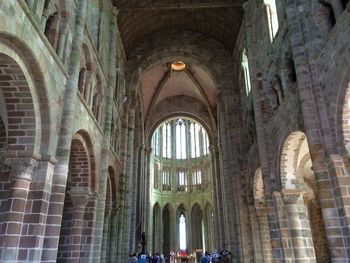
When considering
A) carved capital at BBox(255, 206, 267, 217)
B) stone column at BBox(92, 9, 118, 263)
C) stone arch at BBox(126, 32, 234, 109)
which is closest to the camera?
stone column at BBox(92, 9, 118, 263)

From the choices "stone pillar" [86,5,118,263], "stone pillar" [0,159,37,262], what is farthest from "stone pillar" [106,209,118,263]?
"stone pillar" [0,159,37,262]

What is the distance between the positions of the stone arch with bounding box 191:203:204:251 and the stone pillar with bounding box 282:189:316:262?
3033cm

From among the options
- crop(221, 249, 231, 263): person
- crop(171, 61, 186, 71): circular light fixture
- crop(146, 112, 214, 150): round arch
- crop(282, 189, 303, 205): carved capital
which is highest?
crop(171, 61, 186, 71): circular light fixture

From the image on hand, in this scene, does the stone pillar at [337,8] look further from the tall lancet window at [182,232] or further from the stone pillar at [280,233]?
the tall lancet window at [182,232]

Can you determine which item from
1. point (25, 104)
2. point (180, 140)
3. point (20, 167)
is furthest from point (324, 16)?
point (180, 140)

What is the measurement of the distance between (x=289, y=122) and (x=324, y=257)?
12.5 meters

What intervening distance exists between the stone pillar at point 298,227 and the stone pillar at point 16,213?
8.83 metres

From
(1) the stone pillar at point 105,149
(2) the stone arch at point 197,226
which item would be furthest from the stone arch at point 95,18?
(2) the stone arch at point 197,226

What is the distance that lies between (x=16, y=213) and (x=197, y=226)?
36759 millimetres

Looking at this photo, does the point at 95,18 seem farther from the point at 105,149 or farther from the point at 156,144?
the point at 156,144

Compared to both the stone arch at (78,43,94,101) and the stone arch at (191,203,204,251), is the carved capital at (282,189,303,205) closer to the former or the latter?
the stone arch at (78,43,94,101)

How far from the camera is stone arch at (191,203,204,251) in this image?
41053 mm

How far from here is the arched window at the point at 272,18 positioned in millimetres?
14414

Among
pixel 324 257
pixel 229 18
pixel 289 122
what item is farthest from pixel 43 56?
pixel 324 257
